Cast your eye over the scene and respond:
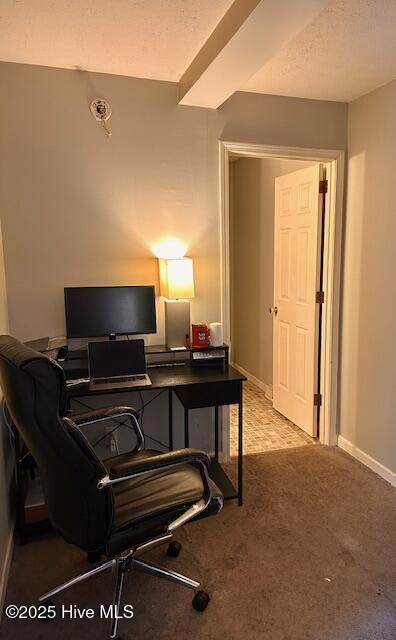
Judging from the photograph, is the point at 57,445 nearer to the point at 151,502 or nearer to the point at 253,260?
the point at 151,502

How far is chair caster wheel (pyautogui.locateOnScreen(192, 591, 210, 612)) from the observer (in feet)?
5.70

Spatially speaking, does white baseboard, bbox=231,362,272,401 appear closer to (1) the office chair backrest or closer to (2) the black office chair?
Answer: (2) the black office chair

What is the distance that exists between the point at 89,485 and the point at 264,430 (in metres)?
2.31

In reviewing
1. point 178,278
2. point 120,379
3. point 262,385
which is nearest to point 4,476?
point 120,379

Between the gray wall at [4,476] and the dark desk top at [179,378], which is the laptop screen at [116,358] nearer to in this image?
the dark desk top at [179,378]

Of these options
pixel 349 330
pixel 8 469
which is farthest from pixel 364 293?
pixel 8 469

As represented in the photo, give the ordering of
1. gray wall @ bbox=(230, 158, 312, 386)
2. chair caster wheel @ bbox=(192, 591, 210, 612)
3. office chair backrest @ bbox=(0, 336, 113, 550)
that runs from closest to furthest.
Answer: office chair backrest @ bbox=(0, 336, 113, 550)
chair caster wheel @ bbox=(192, 591, 210, 612)
gray wall @ bbox=(230, 158, 312, 386)

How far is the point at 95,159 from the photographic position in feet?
8.41

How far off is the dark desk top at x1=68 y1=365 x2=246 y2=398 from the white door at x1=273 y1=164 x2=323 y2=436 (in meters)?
1.03

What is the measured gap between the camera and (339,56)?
89.0 inches

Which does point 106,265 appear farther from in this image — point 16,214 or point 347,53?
point 347,53

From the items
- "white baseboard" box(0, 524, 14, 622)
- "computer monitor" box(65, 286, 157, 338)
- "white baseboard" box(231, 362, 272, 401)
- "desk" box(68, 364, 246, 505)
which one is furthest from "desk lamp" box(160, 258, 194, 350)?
"white baseboard" box(231, 362, 272, 401)

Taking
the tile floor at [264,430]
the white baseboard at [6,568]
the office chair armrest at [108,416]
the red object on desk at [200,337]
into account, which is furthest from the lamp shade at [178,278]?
the white baseboard at [6,568]

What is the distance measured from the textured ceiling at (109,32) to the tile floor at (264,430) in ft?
8.42
